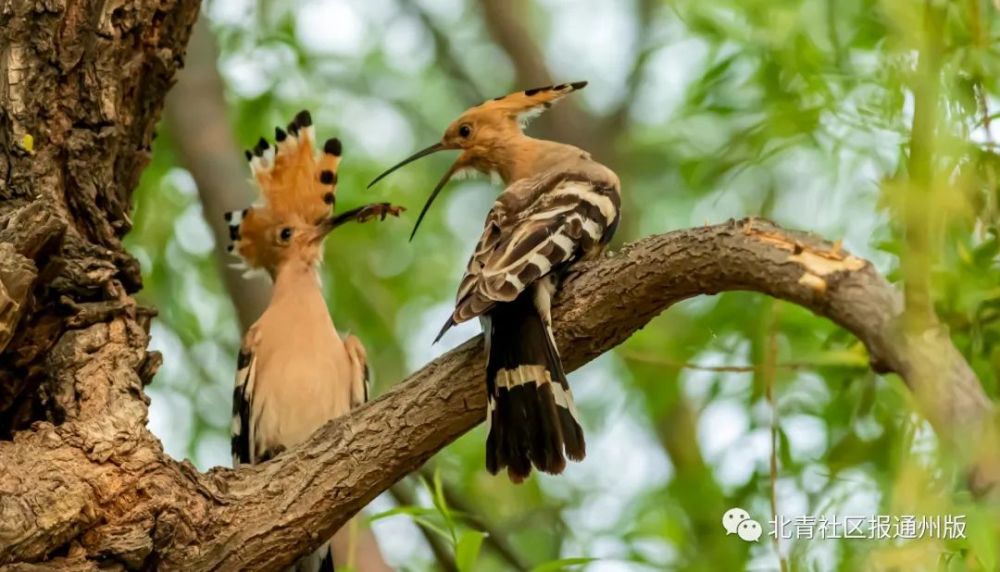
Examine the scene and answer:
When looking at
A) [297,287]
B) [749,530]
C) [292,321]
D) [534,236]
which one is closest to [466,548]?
[534,236]

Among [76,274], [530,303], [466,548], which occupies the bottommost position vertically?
[466,548]

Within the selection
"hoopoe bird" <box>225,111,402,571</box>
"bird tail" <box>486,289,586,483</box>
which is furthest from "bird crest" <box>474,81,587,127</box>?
"bird tail" <box>486,289,586,483</box>

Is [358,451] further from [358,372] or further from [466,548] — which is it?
[358,372]

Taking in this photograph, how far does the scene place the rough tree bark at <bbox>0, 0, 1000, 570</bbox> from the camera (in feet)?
7.36

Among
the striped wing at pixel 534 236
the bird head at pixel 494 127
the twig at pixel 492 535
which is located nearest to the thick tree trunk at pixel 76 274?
the striped wing at pixel 534 236

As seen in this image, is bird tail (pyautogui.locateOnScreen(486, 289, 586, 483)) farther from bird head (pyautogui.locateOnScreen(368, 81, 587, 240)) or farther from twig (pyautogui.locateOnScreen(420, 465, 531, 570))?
twig (pyautogui.locateOnScreen(420, 465, 531, 570))

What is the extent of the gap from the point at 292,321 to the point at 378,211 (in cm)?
38

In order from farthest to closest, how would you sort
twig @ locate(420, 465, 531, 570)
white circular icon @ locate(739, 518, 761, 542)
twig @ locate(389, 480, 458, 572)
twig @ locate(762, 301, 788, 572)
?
twig @ locate(420, 465, 531, 570), twig @ locate(389, 480, 458, 572), white circular icon @ locate(739, 518, 761, 542), twig @ locate(762, 301, 788, 572)

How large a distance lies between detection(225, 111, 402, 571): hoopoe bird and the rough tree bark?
1.96 ft

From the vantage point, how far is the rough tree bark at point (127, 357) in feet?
7.36

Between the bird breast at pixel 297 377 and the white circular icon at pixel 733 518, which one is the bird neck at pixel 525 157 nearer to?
the bird breast at pixel 297 377

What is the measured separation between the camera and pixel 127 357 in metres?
2.62

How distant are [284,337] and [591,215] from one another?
0.98m

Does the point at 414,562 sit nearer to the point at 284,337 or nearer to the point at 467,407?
the point at 284,337
